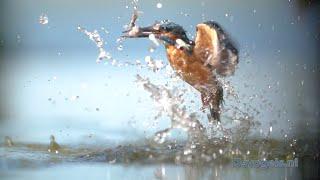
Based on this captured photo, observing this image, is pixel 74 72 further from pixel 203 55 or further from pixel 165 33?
pixel 203 55

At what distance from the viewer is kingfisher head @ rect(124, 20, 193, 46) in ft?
7.57

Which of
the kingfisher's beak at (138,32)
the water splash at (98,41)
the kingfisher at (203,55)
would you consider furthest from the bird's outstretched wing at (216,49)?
the water splash at (98,41)

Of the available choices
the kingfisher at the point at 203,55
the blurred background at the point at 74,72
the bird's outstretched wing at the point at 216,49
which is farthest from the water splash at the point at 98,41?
the bird's outstretched wing at the point at 216,49

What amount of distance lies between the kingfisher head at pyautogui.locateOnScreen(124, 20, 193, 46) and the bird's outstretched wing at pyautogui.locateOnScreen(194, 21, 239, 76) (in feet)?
0.17

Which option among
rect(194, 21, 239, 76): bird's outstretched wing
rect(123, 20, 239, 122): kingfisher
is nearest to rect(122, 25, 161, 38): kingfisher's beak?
rect(123, 20, 239, 122): kingfisher

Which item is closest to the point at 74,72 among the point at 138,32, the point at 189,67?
the point at 138,32

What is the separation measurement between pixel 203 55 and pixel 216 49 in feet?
0.19

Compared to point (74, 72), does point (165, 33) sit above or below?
above

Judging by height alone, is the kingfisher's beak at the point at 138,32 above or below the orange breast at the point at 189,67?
above

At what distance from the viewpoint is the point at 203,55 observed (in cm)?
236

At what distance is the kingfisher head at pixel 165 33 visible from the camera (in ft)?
7.57

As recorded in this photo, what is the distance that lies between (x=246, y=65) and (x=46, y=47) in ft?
2.57

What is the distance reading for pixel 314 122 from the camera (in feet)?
8.19

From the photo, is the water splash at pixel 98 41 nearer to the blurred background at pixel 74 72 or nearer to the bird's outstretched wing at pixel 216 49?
the blurred background at pixel 74 72
